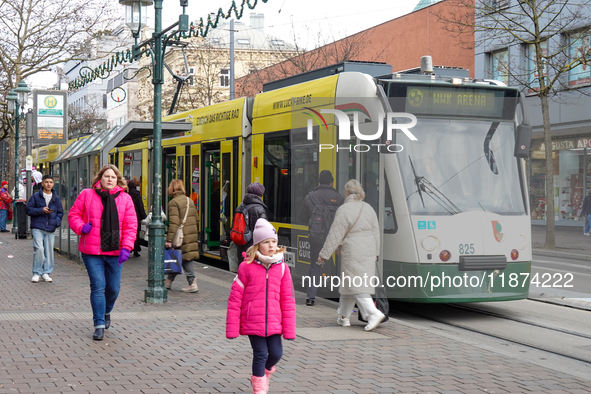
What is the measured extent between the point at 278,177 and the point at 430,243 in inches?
129

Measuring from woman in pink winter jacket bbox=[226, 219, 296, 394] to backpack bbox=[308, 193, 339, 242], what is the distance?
4.31 m

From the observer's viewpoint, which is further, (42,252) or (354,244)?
(42,252)

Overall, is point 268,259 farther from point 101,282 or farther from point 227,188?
point 227,188

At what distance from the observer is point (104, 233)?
7566mm

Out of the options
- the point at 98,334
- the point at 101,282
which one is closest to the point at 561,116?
the point at 101,282

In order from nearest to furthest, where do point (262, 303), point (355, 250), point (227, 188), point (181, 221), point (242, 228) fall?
point (262, 303)
point (355, 250)
point (242, 228)
point (181, 221)
point (227, 188)

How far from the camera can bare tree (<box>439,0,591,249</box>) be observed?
807 inches

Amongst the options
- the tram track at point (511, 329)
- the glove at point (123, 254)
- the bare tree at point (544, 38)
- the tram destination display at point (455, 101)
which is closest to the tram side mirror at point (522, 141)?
the tram destination display at point (455, 101)

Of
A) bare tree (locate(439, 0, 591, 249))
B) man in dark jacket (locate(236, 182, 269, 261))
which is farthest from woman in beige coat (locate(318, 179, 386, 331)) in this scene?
bare tree (locate(439, 0, 591, 249))

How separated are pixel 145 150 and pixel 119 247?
35.2ft

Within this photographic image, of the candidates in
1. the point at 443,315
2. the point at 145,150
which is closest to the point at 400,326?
the point at 443,315

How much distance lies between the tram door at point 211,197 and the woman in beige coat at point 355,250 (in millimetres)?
5899

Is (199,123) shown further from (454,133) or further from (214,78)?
(214,78)

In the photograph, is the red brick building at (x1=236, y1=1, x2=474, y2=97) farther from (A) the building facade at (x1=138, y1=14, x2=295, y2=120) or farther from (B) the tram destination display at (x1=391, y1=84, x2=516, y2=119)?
(B) the tram destination display at (x1=391, y1=84, x2=516, y2=119)
